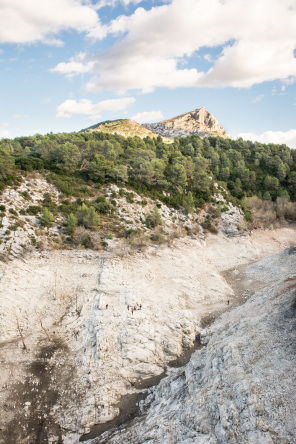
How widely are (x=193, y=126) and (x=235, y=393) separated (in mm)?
197169

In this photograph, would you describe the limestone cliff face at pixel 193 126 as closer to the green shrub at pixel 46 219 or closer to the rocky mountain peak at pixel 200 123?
the rocky mountain peak at pixel 200 123

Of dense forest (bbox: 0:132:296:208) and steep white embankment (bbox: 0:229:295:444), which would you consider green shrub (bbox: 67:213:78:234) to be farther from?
dense forest (bbox: 0:132:296:208)

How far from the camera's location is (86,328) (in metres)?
25.0

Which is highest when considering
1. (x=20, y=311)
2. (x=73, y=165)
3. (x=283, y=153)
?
(x=283, y=153)

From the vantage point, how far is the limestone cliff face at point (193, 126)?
179887 millimetres

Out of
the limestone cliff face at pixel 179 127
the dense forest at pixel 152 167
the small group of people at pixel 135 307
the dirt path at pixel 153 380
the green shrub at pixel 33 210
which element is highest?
the limestone cliff face at pixel 179 127

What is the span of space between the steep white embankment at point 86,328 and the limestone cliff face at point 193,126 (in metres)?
162

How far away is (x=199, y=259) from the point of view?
43.1 m

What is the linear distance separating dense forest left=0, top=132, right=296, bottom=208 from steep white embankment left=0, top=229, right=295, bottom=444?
2069cm

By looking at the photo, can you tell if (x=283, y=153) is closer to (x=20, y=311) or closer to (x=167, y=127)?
(x=20, y=311)

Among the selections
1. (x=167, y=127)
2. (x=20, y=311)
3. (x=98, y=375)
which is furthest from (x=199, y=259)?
(x=167, y=127)

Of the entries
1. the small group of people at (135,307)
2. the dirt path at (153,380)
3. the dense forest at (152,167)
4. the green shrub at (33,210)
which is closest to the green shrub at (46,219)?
the green shrub at (33,210)

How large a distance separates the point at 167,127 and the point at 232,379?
7615 inches

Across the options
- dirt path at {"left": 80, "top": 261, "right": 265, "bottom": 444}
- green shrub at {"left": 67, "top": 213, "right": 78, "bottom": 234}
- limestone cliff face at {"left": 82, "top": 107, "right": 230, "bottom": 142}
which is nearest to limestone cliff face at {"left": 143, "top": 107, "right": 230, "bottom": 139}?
limestone cliff face at {"left": 82, "top": 107, "right": 230, "bottom": 142}
